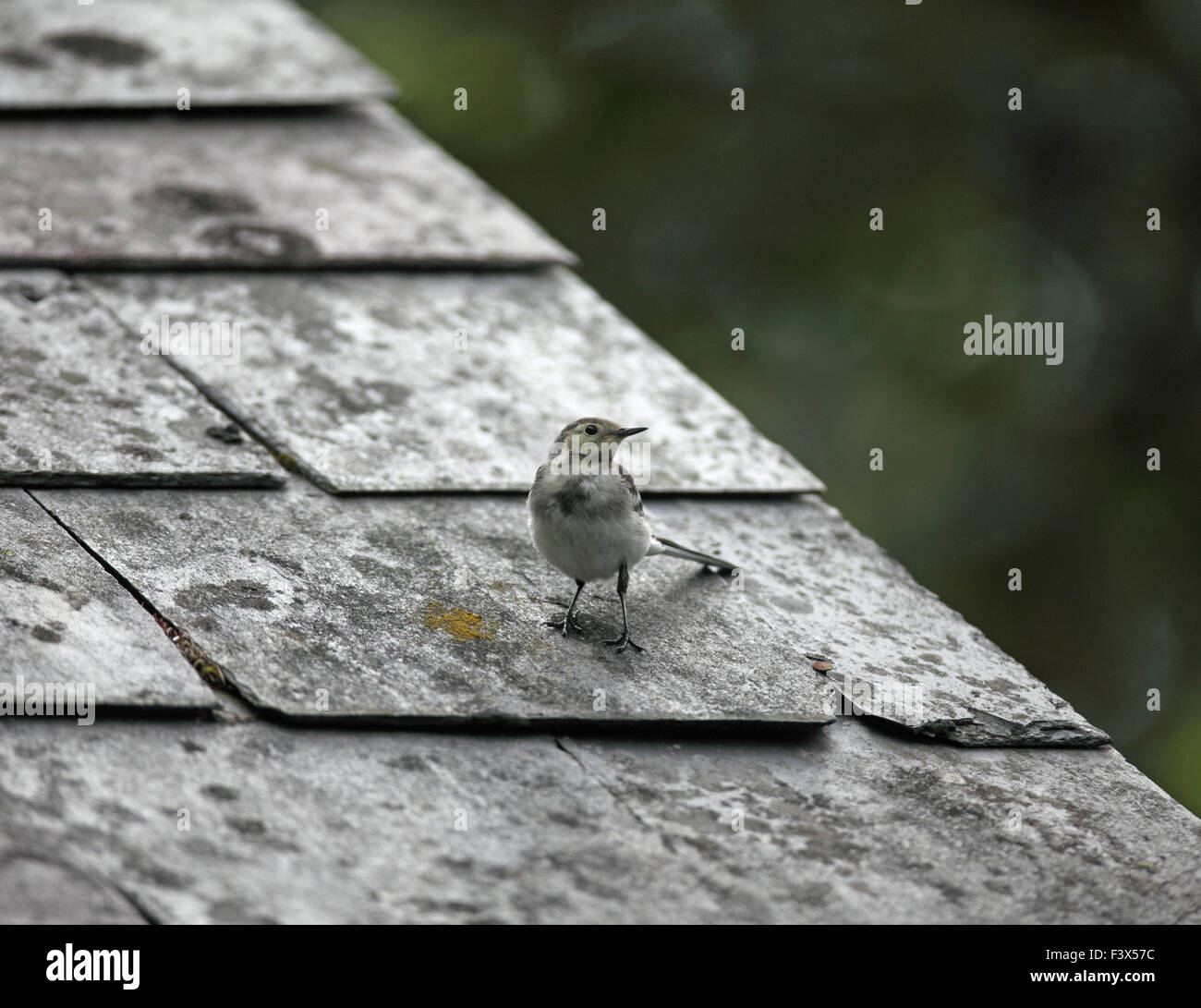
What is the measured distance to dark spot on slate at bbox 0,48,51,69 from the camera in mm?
5734

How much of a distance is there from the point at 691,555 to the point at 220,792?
65.7 inches

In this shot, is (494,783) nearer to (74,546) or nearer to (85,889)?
(85,889)

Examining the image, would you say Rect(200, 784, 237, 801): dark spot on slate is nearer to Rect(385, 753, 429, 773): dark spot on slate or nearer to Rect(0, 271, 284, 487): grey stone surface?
Rect(385, 753, 429, 773): dark spot on slate

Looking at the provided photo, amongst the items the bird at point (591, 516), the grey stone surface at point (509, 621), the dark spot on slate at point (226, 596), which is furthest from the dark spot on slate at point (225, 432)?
the bird at point (591, 516)

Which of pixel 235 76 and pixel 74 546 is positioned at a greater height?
pixel 235 76

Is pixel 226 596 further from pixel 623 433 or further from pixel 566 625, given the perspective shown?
pixel 623 433

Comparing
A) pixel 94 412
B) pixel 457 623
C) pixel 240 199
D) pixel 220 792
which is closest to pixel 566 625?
pixel 457 623

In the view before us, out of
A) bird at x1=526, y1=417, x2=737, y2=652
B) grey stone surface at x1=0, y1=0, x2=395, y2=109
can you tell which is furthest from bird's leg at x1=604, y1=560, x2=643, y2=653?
grey stone surface at x1=0, y1=0, x2=395, y2=109

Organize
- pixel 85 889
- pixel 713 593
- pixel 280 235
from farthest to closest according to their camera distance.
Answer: pixel 280 235, pixel 713 593, pixel 85 889

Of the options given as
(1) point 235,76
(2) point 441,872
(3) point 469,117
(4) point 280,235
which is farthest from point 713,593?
(3) point 469,117

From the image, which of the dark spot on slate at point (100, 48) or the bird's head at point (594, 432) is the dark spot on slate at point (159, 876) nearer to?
the bird's head at point (594, 432)

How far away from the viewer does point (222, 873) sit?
2205mm

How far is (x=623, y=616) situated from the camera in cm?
348
